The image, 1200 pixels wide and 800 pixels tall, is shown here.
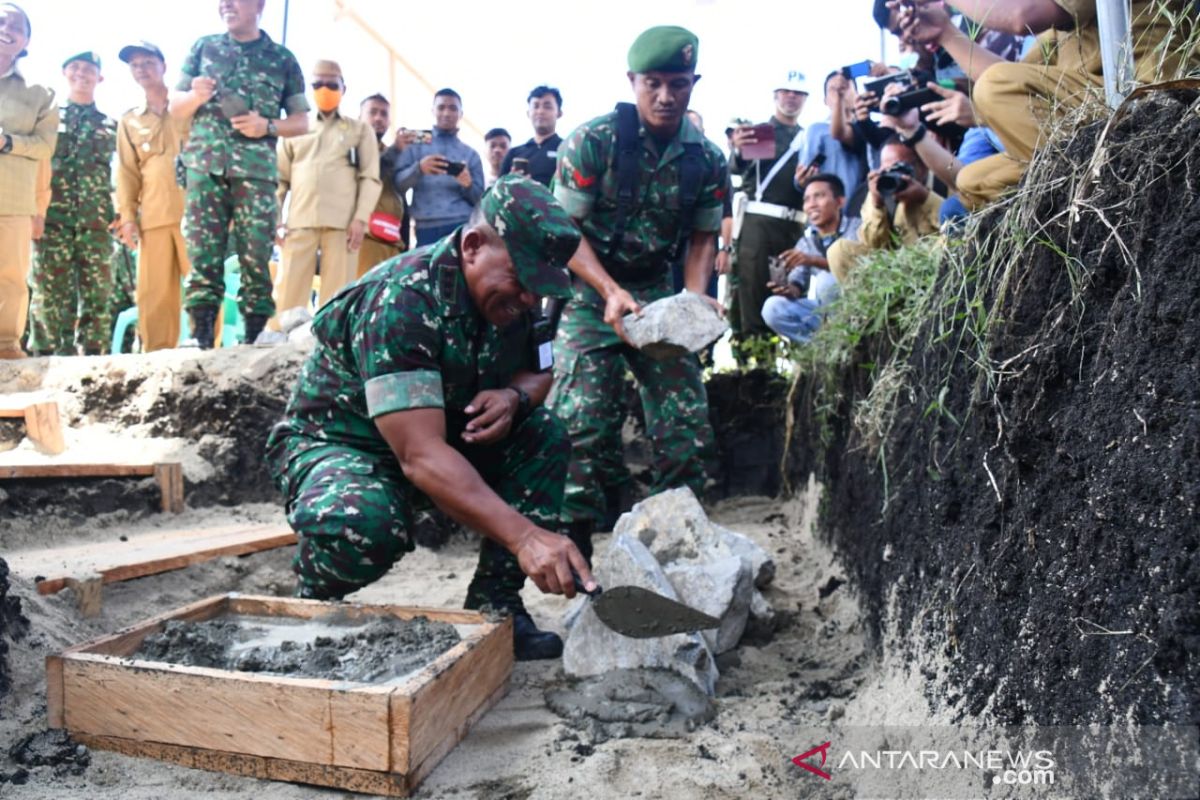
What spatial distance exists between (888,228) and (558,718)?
244 cm

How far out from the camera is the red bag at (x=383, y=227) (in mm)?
6172

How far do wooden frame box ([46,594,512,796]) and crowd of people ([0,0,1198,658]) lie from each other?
44 cm

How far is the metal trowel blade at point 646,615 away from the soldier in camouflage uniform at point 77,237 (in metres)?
5.22

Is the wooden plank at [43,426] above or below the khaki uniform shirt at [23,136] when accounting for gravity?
below

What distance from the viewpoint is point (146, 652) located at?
81.0 inches

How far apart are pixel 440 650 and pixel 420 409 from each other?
57cm

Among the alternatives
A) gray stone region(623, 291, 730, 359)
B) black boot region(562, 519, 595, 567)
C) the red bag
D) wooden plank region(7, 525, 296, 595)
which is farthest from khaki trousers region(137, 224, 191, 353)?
gray stone region(623, 291, 730, 359)

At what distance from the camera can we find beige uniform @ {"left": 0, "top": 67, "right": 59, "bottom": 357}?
505cm

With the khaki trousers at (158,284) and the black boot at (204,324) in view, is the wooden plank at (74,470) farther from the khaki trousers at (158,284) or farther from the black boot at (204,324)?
the khaki trousers at (158,284)

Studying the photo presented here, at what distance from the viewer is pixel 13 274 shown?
16.9ft

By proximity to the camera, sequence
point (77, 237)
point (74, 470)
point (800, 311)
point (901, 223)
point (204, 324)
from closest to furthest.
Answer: point (74, 470), point (901, 223), point (800, 311), point (204, 324), point (77, 237)

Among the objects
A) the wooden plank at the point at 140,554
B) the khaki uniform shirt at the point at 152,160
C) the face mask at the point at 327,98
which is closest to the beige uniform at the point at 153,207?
the khaki uniform shirt at the point at 152,160

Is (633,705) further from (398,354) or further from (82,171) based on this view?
(82,171)

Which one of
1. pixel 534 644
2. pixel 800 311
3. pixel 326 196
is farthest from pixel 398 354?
pixel 326 196
